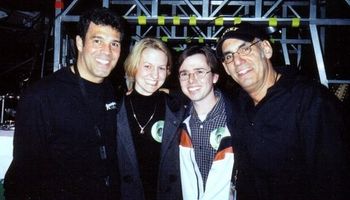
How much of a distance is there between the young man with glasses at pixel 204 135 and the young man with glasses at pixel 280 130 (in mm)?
133


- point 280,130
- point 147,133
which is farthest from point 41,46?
point 280,130

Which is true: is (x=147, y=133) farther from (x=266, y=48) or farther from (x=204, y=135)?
(x=266, y=48)

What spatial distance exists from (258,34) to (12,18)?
43.1 feet

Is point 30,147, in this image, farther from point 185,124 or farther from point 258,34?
point 258,34

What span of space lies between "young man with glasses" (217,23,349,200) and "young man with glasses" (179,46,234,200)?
13 cm

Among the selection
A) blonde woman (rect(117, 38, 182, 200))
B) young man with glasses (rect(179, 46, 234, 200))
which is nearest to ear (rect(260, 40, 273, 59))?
young man with glasses (rect(179, 46, 234, 200))

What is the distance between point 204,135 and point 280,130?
762 mm

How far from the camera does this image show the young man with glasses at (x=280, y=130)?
1941 mm

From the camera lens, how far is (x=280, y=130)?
223 cm

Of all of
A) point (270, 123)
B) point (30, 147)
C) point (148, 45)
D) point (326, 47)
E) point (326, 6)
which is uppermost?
point (326, 6)

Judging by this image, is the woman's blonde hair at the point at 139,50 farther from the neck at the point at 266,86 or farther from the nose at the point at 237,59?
the neck at the point at 266,86

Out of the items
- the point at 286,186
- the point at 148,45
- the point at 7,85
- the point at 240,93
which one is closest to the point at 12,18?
the point at 7,85

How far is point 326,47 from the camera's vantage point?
795cm

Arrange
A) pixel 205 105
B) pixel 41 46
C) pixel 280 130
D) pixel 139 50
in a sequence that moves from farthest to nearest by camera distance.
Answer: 1. pixel 41 46
2. pixel 139 50
3. pixel 205 105
4. pixel 280 130
